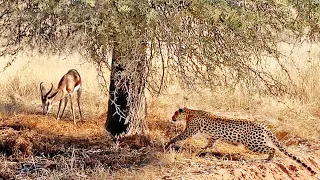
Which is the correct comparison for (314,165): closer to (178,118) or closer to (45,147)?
(178,118)

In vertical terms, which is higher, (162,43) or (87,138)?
(162,43)

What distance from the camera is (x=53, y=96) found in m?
11.0

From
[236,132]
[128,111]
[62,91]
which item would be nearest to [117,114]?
[128,111]

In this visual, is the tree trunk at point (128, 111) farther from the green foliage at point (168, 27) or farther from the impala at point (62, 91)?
the impala at point (62, 91)

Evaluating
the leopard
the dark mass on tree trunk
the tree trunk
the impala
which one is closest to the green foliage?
the leopard

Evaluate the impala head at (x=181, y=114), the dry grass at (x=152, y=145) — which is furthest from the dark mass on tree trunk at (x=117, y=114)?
the impala head at (x=181, y=114)

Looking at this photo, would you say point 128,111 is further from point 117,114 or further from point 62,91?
point 62,91

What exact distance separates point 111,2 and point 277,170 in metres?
3.21

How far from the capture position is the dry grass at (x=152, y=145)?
747 cm

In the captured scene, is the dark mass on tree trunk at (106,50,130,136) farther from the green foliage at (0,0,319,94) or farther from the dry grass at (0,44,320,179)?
the green foliage at (0,0,319,94)

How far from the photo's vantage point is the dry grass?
Answer: 7473mm

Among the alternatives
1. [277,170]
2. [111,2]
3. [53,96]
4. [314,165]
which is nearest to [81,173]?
[111,2]

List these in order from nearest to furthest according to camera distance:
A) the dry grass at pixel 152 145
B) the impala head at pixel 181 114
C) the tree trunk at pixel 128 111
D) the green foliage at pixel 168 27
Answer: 1. the green foliage at pixel 168 27
2. the dry grass at pixel 152 145
3. the impala head at pixel 181 114
4. the tree trunk at pixel 128 111

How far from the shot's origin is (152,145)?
8695 millimetres
